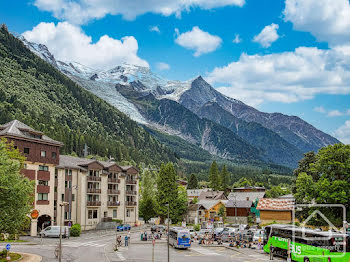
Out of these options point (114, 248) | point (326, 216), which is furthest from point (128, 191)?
point (326, 216)

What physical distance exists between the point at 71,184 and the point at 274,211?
5614 centimetres

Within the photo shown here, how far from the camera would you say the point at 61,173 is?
9156 cm

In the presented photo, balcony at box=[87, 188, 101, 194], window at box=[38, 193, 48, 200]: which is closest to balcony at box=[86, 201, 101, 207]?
balcony at box=[87, 188, 101, 194]

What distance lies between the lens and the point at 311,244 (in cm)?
4734

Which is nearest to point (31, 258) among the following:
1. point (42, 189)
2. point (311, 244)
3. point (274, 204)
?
point (311, 244)

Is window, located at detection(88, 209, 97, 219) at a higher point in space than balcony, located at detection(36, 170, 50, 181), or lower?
lower

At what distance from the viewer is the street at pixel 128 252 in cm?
5469

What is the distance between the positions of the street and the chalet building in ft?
26.3

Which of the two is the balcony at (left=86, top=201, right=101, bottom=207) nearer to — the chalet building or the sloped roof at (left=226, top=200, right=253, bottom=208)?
the chalet building

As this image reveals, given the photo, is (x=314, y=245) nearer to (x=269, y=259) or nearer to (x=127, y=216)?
(x=269, y=259)

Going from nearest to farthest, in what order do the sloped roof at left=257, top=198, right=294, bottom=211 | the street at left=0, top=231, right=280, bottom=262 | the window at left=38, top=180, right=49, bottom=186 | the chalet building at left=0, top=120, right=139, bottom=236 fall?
the street at left=0, top=231, right=280, bottom=262, the chalet building at left=0, top=120, right=139, bottom=236, the window at left=38, top=180, right=49, bottom=186, the sloped roof at left=257, top=198, right=294, bottom=211

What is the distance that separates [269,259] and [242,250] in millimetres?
11502

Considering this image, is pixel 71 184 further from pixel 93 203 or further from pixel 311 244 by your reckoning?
pixel 311 244

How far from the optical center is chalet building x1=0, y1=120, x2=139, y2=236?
82.3 meters
